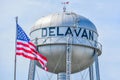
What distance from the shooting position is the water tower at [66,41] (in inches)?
1713

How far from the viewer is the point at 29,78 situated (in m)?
44.7

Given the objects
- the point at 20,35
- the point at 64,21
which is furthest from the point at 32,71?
the point at 20,35

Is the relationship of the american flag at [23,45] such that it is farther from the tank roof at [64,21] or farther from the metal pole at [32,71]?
the metal pole at [32,71]

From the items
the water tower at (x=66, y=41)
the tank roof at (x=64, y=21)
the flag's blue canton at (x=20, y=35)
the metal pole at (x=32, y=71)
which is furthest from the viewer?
the metal pole at (x=32, y=71)

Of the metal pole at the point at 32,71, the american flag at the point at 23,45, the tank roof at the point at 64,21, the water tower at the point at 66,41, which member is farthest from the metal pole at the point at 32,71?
the american flag at the point at 23,45

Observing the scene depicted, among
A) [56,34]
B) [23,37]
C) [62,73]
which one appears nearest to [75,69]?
[62,73]

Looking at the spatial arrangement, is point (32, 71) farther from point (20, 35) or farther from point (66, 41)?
point (20, 35)

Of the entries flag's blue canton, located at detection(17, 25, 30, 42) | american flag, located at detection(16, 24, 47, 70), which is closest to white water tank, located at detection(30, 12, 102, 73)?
american flag, located at detection(16, 24, 47, 70)

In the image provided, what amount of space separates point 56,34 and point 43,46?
1.69 m

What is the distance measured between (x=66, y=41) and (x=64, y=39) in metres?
0.34

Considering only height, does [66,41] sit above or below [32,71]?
above

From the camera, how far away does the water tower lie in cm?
4350

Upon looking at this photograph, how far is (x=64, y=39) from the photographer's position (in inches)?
1718

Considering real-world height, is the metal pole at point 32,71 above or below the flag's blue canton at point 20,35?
below
